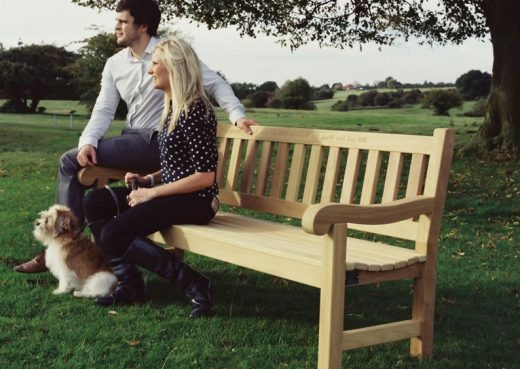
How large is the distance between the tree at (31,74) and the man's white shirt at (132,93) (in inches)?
1417

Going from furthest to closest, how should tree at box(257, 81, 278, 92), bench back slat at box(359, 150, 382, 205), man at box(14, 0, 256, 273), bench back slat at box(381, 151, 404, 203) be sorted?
tree at box(257, 81, 278, 92) → man at box(14, 0, 256, 273) → bench back slat at box(359, 150, 382, 205) → bench back slat at box(381, 151, 404, 203)

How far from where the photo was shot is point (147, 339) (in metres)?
4.52

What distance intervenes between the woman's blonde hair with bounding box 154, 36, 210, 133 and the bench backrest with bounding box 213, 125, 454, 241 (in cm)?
76

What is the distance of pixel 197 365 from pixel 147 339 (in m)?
0.50

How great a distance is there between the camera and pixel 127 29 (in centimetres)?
568

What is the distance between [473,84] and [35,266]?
74.7ft

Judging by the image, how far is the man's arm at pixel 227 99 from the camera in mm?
5422

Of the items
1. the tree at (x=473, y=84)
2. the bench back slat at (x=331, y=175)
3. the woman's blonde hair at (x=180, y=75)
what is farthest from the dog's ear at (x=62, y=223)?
the tree at (x=473, y=84)

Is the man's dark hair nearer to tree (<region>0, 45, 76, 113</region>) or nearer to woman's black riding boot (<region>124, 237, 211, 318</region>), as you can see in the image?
woman's black riding boot (<region>124, 237, 211, 318</region>)

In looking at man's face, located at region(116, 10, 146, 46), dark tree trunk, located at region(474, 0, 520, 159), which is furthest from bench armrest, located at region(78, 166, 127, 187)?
dark tree trunk, located at region(474, 0, 520, 159)

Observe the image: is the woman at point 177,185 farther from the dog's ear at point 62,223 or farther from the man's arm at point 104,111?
the man's arm at point 104,111

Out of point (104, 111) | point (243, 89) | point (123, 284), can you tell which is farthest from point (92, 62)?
point (123, 284)

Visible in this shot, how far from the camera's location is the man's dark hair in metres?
5.61

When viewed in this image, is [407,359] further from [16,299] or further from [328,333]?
[16,299]
